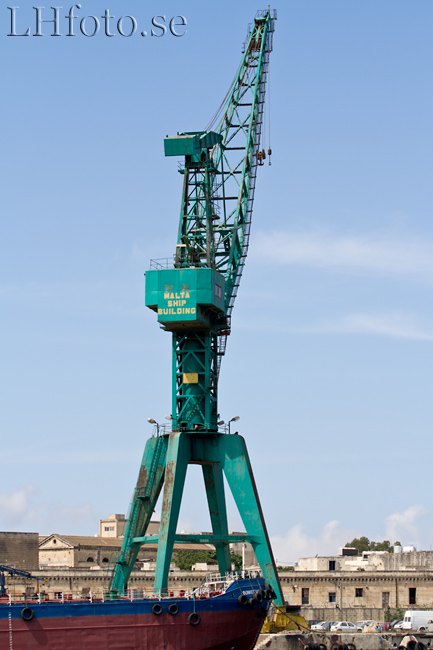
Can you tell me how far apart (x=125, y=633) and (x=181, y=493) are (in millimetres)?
9575

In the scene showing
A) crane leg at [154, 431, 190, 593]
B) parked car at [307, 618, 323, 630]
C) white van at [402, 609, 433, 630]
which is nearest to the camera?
crane leg at [154, 431, 190, 593]

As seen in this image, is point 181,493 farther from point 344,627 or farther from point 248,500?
point 344,627

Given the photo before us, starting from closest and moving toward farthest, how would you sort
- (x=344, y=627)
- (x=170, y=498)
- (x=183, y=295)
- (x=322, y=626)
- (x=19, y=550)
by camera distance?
1. (x=170, y=498)
2. (x=183, y=295)
3. (x=322, y=626)
4. (x=344, y=627)
5. (x=19, y=550)

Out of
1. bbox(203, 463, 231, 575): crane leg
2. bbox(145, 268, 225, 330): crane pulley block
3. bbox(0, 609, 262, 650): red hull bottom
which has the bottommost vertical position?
bbox(0, 609, 262, 650): red hull bottom

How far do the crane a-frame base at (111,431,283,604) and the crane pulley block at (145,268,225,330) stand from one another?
570cm

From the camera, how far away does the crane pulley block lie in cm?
5353

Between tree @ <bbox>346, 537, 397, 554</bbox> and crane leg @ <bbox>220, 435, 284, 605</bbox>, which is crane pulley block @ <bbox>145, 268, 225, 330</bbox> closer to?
crane leg @ <bbox>220, 435, 284, 605</bbox>

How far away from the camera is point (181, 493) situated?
Result: 53.1m

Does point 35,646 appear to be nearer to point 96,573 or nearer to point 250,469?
point 250,469

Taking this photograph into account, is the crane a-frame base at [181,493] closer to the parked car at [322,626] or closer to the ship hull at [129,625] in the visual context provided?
the ship hull at [129,625]

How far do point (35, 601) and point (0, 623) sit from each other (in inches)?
83.6

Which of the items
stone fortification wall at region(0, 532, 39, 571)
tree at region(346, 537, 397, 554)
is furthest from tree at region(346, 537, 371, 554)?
stone fortification wall at region(0, 532, 39, 571)

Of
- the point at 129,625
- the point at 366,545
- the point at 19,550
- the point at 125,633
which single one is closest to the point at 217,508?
the point at 129,625

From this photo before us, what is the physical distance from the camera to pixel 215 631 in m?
45.9
